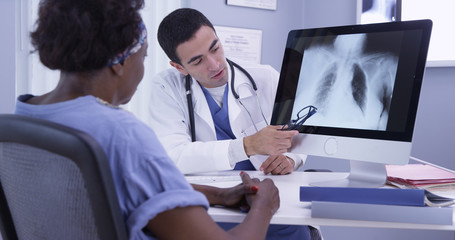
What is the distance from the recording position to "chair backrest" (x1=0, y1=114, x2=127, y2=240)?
22.5 inches

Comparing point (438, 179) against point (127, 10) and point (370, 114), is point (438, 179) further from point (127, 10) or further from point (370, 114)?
point (127, 10)

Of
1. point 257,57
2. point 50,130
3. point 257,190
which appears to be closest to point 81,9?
point 50,130

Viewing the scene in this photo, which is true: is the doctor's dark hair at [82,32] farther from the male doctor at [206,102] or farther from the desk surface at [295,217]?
the male doctor at [206,102]

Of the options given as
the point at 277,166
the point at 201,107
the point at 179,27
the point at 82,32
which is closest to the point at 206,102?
the point at 201,107

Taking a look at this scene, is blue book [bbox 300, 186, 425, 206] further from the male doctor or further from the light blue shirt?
the male doctor

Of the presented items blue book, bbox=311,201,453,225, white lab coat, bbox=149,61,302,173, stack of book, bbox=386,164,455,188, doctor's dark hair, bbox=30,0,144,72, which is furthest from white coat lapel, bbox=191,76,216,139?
doctor's dark hair, bbox=30,0,144,72

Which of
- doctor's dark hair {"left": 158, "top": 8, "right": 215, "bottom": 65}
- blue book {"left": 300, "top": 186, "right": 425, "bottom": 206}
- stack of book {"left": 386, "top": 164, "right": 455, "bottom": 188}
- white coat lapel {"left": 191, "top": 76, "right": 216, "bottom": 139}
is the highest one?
doctor's dark hair {"left": 158, "top": 8, "right": 215, "bottom": 65}

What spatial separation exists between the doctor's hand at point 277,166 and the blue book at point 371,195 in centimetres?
46

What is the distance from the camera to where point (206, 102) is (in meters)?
1.69

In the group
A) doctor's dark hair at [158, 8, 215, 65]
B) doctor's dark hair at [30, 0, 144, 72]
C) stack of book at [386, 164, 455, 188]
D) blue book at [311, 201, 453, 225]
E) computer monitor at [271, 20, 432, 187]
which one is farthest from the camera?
doctor's dark hair at [158, 8, 215, 65]

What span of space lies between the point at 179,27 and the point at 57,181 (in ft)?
3.43

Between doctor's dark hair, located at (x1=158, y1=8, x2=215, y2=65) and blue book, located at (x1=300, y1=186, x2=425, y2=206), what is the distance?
80 centimetres

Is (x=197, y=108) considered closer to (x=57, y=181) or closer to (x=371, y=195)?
(x=371, y=195)

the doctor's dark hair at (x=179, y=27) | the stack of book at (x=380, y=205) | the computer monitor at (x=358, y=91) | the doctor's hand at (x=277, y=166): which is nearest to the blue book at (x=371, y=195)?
the stack of book at (x=380, y=205)
